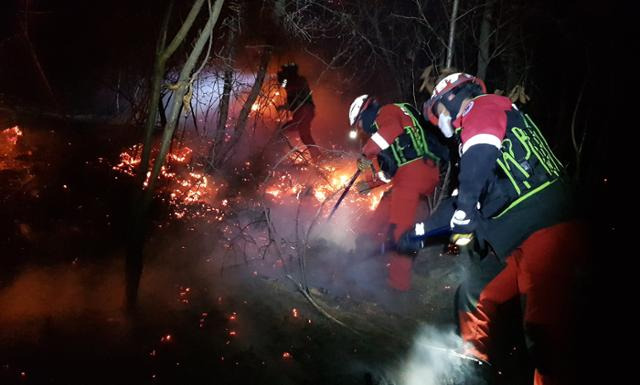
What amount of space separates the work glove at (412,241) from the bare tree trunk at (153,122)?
9.81 feet

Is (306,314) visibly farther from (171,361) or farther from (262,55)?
(262,55)

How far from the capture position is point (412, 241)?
5.15 meters

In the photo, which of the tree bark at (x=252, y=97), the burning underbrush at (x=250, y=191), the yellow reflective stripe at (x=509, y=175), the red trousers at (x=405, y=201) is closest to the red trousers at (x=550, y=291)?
the yellow reflective stripe at (x=509, y=175)

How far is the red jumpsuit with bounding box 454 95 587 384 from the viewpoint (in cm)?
346

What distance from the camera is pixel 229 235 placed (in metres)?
6.07

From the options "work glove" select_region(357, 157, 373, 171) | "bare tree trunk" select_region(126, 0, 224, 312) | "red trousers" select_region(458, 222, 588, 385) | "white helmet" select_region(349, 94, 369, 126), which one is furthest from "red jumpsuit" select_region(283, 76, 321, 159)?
"red trousers" select_region(458, 222, 588, 385)

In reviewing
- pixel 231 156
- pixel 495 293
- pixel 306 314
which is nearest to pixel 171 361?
pixel 306 314

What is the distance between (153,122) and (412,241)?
328 centimetres

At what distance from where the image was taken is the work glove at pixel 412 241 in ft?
16.3

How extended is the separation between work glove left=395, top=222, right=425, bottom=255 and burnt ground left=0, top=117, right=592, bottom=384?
2.35ft

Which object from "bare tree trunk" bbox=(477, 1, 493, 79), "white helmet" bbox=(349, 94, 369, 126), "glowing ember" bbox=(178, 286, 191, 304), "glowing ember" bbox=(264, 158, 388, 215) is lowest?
"glowing ember" bbox=(178, 286, 191, 304)

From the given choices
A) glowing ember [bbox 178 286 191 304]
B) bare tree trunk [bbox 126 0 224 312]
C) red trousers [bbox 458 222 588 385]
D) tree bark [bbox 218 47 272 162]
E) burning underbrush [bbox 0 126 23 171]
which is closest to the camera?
bare tree trunk [bbox 126 0 224 312]

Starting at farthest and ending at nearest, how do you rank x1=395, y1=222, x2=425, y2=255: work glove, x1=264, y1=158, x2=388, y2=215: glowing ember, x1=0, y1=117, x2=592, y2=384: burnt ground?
x1=264, y1=158, x2=388, y2=215: glowing ember → x1=395, y1=222, x2=425, y2=255: work glove → x1=0, y1=117, x2=592, y2=384: burnt ground

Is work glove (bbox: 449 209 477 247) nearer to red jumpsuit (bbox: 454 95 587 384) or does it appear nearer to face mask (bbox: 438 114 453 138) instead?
red jumpsuit (bbox: 454 95 587 384)
